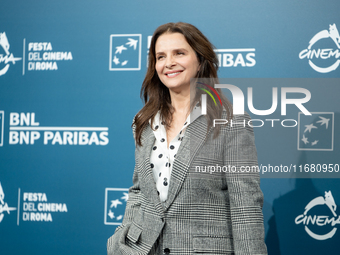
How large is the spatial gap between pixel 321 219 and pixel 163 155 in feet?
4.25

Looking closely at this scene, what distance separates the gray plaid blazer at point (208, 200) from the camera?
1.48m

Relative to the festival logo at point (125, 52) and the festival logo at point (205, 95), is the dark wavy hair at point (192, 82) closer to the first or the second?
the festival logo at point (205, 95)

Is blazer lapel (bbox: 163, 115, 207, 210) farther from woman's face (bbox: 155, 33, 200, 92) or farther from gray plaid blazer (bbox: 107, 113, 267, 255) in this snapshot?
woman's face (bbox: 155, 33, 200, 92)

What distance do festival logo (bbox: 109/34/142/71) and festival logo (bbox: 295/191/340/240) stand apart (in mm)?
1493

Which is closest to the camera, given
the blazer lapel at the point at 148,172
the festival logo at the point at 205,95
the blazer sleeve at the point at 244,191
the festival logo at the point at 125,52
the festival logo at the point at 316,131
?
the blazer sleeve at the point at 244,191

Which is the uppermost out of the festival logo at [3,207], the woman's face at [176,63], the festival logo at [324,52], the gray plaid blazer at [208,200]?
the festival logo at [324,52]

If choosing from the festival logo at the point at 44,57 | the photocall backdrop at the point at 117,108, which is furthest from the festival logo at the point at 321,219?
the festival logo at the point at 44,57

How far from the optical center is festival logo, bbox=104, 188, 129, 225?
265cm

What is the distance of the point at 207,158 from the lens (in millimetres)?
1539

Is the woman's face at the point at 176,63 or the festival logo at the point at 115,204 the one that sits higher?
the woman's face at the point at 176,63

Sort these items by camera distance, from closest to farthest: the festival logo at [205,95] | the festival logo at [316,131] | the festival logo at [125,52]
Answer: the festival logo at [205,95] < the festival logo at [316,131] < the festival logo at [125,52]

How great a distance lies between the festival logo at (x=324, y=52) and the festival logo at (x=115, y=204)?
154 centimetres

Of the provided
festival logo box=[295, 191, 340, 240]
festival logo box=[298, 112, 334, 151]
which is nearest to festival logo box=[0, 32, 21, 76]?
festival logo box=[298, 112, 334, 151]

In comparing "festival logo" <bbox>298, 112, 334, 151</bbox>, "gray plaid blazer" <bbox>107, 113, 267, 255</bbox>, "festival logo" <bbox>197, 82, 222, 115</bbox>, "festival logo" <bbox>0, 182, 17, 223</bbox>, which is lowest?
"festival logo" <bbox>0, 182, 17, 223</bbox>
